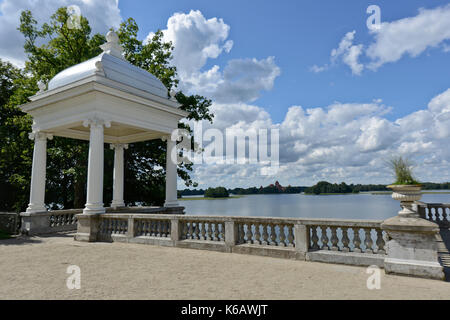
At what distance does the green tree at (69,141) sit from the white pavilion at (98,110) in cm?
520

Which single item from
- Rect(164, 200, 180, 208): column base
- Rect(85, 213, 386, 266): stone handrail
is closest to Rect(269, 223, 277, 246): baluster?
Rect(85, 213, 386, 266): stone handrail

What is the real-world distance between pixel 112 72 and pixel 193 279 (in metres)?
10.8

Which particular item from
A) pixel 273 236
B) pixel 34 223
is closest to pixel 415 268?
pixel 273 236

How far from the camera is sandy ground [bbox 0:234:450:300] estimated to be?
4.89 metres

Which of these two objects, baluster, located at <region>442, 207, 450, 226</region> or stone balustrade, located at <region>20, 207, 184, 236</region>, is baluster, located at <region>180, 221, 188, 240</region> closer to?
stone balustrade, located at <region>20, 207, 184, 236</region>

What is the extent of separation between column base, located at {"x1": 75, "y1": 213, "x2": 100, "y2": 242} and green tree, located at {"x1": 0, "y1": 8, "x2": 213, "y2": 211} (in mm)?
7994

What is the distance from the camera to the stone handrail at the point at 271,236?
263 inches

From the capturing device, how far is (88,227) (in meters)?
11.8
